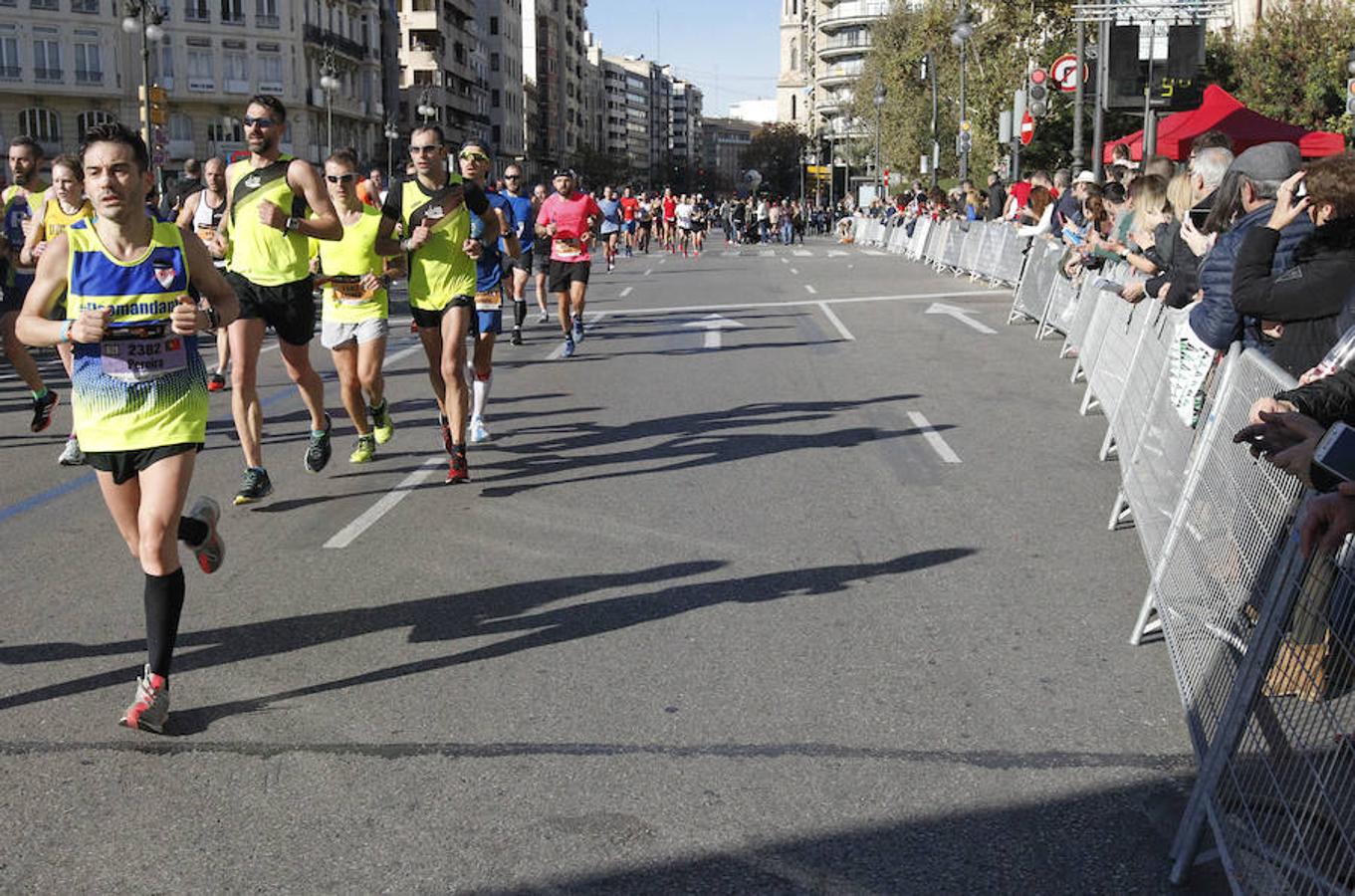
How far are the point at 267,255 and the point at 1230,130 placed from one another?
58.2 ft

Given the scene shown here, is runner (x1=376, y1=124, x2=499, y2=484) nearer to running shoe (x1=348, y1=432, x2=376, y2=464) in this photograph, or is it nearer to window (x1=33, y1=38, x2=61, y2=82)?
running shoe (x1=348, y1=432, x2=376, y2=464)

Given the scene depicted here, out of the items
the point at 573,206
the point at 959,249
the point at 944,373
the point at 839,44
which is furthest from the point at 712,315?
the point at 839,44

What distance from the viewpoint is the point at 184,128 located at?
76.7 metres

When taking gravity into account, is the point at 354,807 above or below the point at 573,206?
below

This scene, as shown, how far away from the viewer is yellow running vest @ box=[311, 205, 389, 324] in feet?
30.2

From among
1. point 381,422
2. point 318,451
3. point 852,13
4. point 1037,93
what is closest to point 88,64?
point 1037,93

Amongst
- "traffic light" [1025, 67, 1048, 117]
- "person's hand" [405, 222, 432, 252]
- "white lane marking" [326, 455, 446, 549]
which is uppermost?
"traffic light" [1025, 67, 1048, 117]

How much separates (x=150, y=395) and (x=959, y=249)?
26157mm

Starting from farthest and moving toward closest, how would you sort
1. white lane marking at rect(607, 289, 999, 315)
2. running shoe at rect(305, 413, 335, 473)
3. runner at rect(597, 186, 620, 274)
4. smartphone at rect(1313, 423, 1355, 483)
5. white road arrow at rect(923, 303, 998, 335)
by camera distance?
runner at rect(597, 186, 620, 274), white lane marking at rect(607, 289, 999, 315), white road arrow at rect(923, 303, 998, 335), running shoe at rect(305, 413, 335, 473), smartphone at rect(1313, 423, 1355, 483)

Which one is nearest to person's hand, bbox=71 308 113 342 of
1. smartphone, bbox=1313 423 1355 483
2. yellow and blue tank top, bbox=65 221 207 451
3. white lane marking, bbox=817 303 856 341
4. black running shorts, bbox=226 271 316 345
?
yellow and blue tank top, bbox=65 221 207 451

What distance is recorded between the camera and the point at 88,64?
71.0 m

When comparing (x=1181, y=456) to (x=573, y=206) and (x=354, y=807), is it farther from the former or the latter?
(x=573, y=206)

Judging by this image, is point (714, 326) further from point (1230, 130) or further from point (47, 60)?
point (47, 60)

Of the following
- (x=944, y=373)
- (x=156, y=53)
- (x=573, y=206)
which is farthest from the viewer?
(x=156, y=53)
